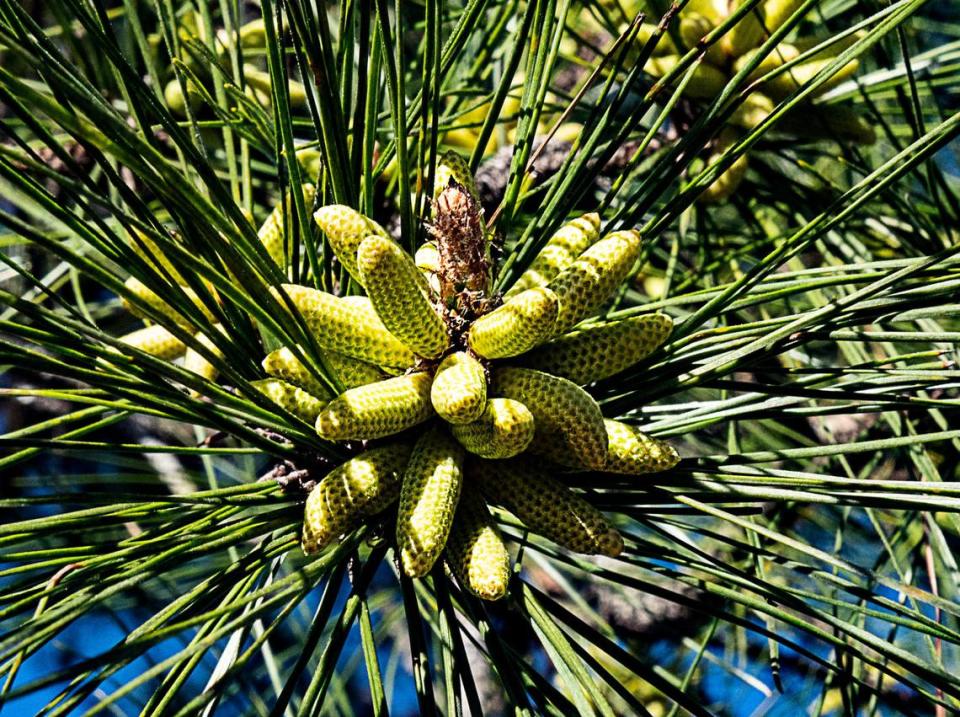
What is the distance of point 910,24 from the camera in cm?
181

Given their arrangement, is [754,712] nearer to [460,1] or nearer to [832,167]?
[832,167]

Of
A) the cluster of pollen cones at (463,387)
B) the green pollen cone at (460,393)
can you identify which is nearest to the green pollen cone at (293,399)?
the cluster of pollen cones at (463,387)

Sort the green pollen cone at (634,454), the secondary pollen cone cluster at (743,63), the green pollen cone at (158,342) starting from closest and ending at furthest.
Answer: the green pollen cone at (634,454) < the green pollen cone at (158,342) < the secondary pollen cone cluster at (743,63)

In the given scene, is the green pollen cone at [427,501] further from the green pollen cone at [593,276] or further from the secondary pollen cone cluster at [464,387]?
the green pollen cone at [593,276]

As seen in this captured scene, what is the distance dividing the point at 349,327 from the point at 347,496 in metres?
0.13

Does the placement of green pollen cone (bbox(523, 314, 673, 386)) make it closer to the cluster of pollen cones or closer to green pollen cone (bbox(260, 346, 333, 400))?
the cluster of pollen cones

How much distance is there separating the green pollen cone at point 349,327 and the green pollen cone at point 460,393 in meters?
0.06

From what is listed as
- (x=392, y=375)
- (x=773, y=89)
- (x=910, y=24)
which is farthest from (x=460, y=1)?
(x=392, y=375)

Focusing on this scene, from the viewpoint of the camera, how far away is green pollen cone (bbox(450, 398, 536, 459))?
0.68m

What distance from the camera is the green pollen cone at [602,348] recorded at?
29.4 inches

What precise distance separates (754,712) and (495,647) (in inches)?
51.1

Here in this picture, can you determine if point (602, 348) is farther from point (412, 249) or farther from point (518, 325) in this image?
point (412, 249)

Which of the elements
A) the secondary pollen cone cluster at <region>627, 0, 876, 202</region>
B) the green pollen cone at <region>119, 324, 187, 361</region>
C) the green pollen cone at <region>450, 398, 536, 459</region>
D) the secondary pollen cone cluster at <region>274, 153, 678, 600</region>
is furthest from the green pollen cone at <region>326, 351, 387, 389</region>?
the secondary pollen cone cluster at <region>627, 0, 876, 202</region>

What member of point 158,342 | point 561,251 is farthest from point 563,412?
point 158,342
